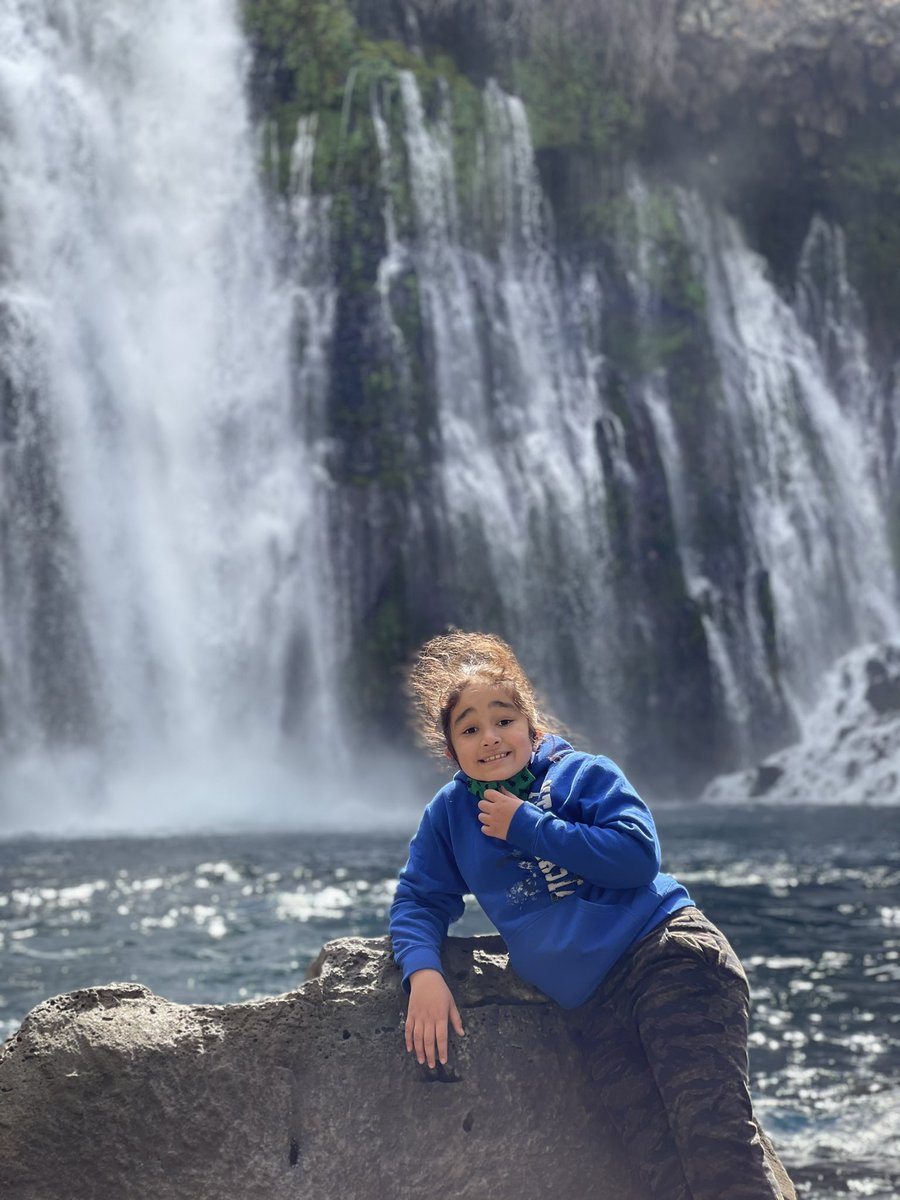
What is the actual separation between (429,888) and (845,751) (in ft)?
66.8

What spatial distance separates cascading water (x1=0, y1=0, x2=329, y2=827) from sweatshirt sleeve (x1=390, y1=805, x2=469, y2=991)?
16293 millimetres

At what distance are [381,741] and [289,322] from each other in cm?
747

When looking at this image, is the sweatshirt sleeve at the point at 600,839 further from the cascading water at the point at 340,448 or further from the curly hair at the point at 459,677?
the cascading water at the point at 340,448

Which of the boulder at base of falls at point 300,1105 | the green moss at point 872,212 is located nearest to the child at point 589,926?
the boulder at base of falls at point 300,1105

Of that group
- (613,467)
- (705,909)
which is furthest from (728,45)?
(705,909)

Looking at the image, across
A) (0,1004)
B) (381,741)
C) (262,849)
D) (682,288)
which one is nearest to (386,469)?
(381,741)

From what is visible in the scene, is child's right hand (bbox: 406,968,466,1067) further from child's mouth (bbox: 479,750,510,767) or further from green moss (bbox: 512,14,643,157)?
green moss (bbox: 512,14,643,157)

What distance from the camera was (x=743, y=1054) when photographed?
2.70 meters

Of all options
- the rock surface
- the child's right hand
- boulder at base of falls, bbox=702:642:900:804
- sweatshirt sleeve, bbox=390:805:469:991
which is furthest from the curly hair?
the rock surface

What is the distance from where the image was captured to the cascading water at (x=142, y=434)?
2019 cm

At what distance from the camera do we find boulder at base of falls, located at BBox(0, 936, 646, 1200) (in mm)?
2836

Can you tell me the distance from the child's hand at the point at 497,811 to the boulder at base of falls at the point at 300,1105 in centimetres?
46

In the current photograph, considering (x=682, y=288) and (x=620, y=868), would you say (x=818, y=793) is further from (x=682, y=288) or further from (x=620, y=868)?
(x=620, y=868)

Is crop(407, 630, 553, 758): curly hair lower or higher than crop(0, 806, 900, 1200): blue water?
higher
